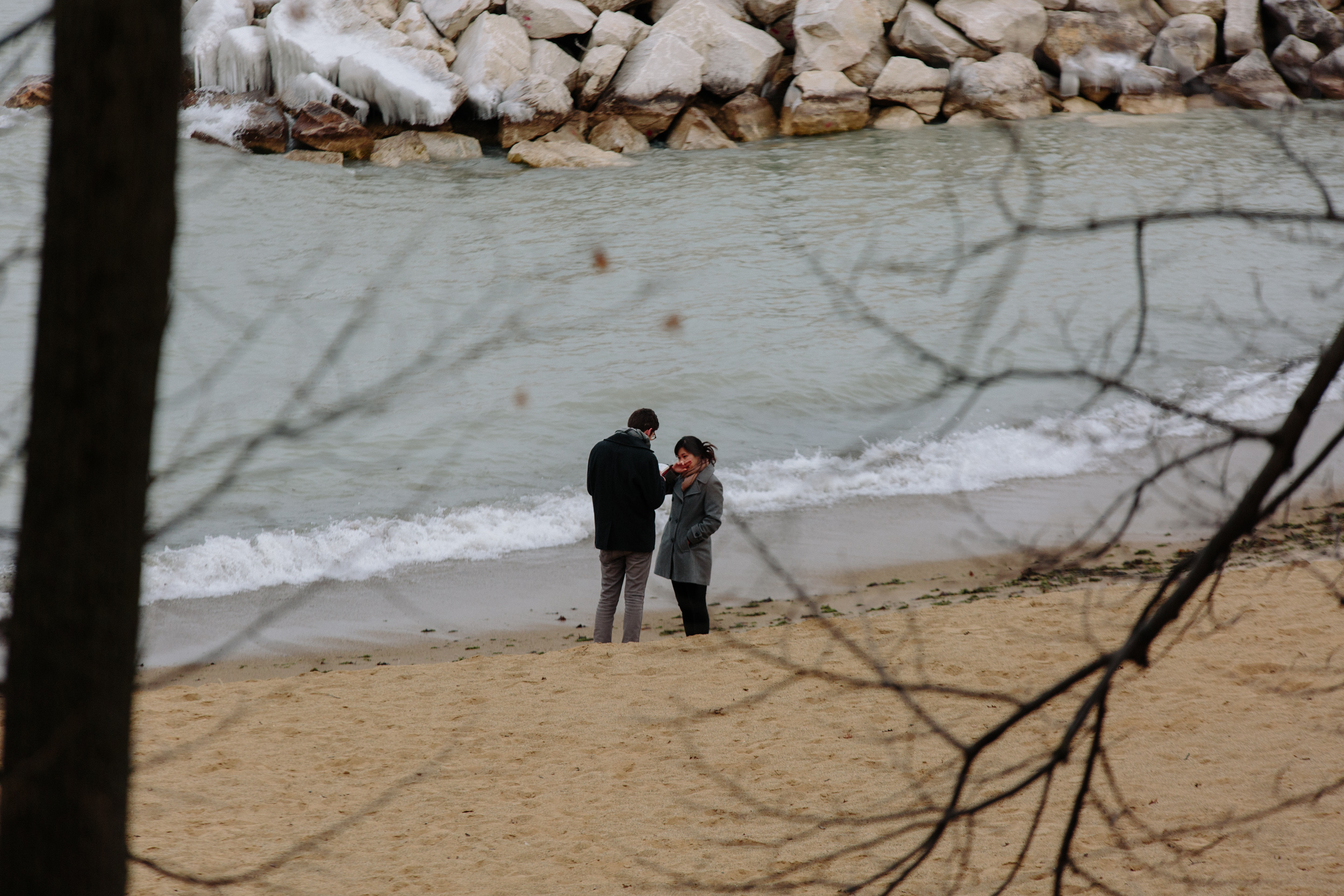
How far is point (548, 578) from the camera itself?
1019 centimetres

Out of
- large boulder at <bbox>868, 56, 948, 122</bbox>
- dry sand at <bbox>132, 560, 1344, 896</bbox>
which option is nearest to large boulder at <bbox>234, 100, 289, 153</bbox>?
large boulder at <bbox>868, 56, 948, 122</bbox>

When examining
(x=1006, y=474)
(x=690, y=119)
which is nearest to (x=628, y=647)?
(x=1006, y=474)

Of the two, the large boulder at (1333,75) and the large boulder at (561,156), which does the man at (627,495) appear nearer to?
the large boulder at (561,156)

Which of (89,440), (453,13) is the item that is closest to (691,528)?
(89,440)

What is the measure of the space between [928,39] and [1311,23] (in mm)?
9293

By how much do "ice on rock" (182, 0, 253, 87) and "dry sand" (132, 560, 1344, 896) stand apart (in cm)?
2118

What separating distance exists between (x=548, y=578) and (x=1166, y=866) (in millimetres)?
5970

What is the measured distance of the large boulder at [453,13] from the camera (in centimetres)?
2597

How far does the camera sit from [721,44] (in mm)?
26859

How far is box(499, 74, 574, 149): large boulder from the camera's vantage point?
2559 cm

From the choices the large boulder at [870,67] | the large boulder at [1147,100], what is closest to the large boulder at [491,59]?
the large boulder at [870,67]

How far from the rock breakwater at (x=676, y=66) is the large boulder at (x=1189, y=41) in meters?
0.05

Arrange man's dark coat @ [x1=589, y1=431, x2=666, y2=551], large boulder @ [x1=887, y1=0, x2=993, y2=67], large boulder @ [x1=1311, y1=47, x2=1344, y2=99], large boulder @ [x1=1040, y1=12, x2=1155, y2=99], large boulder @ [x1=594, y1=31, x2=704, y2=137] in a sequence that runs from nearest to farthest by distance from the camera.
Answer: man's dark coat @ [x1=589, y1=431, x2=666, y2=551]
large boulder @ [x1=1311, y1=47, x2=1344, y2=99]
large boulder @ [x1=594, y1=31, x2=704, y2=137]
large boulder @ [x1=887, y1=0, x2=993, y2=67]
large boulder @ [x1=1040, y1=12, x2=1155, y2=99]

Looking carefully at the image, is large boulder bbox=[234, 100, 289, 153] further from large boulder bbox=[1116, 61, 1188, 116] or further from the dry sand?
the dry sand
